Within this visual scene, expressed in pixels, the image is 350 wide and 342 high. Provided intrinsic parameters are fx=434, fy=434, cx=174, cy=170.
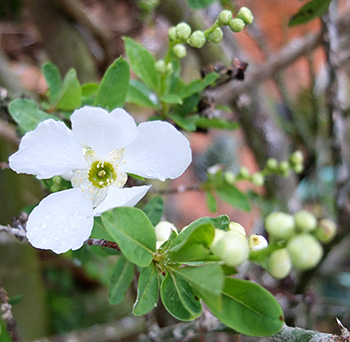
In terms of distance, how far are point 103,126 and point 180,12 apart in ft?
2.57

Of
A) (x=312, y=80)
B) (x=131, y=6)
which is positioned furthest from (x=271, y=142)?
(x=131, y=6)

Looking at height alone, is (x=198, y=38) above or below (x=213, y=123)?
above

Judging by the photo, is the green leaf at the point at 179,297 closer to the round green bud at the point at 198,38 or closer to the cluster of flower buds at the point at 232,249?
the cluster of flower buds at the point at 232,249

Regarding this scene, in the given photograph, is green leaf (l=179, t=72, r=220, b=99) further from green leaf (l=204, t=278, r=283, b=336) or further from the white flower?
green leaf (l=204, t=278, r=283, b=336)

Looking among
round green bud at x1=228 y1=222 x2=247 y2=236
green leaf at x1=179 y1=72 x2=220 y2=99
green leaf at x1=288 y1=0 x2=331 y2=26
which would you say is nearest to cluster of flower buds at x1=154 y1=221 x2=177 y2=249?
round green bud at x1=228 y1=222 x2=247 y2=236

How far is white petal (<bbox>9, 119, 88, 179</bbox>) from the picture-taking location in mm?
431

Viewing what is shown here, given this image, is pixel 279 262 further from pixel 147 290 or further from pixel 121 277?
pixel 121 277

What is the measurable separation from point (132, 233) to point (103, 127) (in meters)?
0.12

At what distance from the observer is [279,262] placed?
37 centimetres

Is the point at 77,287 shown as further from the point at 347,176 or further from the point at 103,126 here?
the point at 103,126

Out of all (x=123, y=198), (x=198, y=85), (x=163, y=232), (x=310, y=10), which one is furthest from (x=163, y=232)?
(x=310, y=10)

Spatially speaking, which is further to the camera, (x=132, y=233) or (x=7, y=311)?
(x=7, y=311)

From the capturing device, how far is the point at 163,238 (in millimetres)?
490

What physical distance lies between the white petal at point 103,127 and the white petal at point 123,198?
0.20 ft
